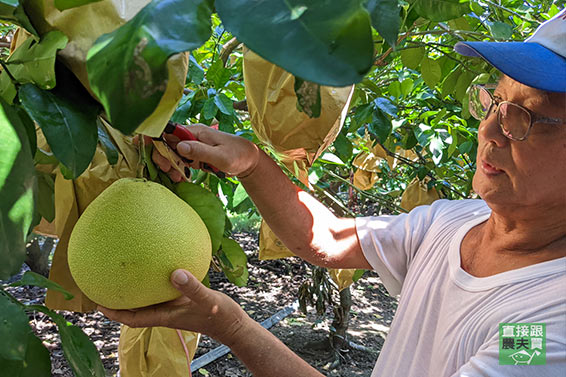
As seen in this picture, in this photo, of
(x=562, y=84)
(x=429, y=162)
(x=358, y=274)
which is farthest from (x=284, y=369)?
(x=429, y=162)

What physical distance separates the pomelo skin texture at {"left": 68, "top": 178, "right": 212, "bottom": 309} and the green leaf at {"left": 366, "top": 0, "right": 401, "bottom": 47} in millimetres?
489

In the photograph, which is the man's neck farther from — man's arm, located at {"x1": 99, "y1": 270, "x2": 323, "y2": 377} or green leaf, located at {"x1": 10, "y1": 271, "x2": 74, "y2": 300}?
green leaf, located at {"x1": 10, "y1": 271, "x2": 74, "y2": 300}

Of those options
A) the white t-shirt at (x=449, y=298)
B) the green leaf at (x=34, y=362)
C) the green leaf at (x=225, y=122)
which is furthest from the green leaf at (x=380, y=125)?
the green leaf at (x=34, y=362)

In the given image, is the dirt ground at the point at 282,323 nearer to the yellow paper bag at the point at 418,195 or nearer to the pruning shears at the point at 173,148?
the yellow paper bag at the point at 418,195

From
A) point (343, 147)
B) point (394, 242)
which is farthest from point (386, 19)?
point (343, 147)

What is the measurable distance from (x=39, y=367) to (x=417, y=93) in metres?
2.60

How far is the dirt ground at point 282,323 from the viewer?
144 inches

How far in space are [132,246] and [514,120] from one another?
777mm

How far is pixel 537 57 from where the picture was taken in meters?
1.00

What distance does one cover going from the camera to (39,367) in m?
0.60

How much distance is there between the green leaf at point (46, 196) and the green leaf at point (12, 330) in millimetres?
496

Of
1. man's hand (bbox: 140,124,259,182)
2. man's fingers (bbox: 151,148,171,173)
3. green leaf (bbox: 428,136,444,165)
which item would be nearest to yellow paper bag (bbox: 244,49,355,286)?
man's hand (bbox: 140,124,259,182)

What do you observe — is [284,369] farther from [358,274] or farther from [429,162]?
[429,162]

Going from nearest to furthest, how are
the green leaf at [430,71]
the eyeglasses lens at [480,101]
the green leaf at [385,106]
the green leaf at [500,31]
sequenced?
the eyeglasses lens at [480,101]
the green leaf at [500,31]
the green leaf at [385,106]
the green leaf at [430,71]
